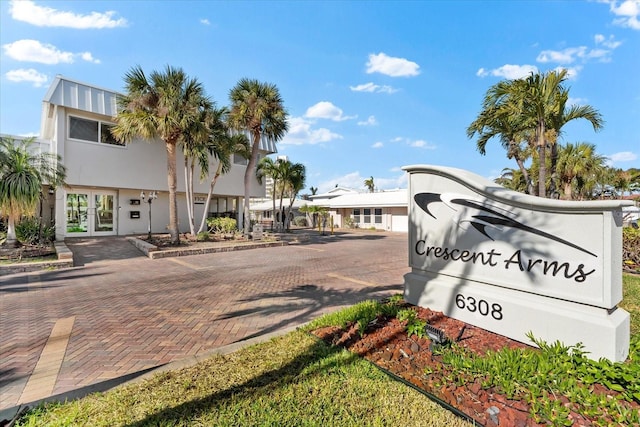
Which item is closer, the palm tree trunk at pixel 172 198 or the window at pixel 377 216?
the palm tree trunk at pixel 172 198

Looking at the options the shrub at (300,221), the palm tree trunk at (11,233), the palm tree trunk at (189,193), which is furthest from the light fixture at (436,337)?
the shrub at (300,221)

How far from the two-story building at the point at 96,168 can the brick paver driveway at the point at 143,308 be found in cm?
670

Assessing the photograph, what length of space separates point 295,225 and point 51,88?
958 inches

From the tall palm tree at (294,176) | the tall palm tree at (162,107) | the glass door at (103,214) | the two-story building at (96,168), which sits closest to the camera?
the tall palm tree at (162,107)

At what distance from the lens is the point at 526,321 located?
3396mm

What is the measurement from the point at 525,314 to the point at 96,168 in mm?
18262

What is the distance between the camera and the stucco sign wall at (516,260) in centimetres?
296

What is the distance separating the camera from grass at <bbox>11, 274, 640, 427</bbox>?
7.64 ft

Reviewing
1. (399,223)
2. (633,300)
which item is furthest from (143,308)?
(399,223)

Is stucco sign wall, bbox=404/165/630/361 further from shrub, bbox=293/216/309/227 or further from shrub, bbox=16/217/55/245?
shrub, bbox=293/216/309/227

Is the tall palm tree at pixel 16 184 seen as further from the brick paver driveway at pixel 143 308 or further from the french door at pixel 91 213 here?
the french door at pixel 91 213

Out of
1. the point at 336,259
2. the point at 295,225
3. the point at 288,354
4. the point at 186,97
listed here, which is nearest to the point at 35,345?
the point at 288,354

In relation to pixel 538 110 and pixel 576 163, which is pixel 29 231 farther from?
pixel 576 163

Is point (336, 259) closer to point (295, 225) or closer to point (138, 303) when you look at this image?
point (138, 303)
